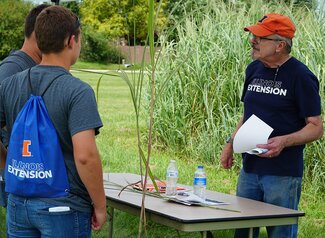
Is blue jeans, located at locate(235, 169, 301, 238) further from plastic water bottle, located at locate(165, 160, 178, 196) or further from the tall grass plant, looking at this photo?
the tall grass plant

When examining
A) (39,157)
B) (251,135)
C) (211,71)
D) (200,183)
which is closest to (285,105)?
(251,135)

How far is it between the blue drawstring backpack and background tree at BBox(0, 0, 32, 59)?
137 feet

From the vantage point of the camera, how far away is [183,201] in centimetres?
471

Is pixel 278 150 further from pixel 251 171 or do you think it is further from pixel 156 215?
pixel 156 215

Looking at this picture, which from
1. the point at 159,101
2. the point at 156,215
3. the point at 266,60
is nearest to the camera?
the point at 156,215

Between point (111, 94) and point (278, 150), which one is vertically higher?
point (278, 150)

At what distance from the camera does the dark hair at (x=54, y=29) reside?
375 cm

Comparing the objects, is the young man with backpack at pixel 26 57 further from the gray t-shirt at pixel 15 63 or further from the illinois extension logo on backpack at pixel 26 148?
the illinois extension logo on backpack at pixel 26 148

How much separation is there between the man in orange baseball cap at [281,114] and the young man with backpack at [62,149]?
4.84 feet

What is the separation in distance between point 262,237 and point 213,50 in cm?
397

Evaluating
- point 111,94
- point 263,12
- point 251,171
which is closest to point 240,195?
point 251,171

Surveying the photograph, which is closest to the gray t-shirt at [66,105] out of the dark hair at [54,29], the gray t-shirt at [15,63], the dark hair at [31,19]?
the dark hair at [54,29]

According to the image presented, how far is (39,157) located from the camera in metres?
3.71

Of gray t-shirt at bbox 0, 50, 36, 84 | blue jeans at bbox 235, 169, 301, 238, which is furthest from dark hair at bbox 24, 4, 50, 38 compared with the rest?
blue jeans at bbox 235, 169, 301, 238
